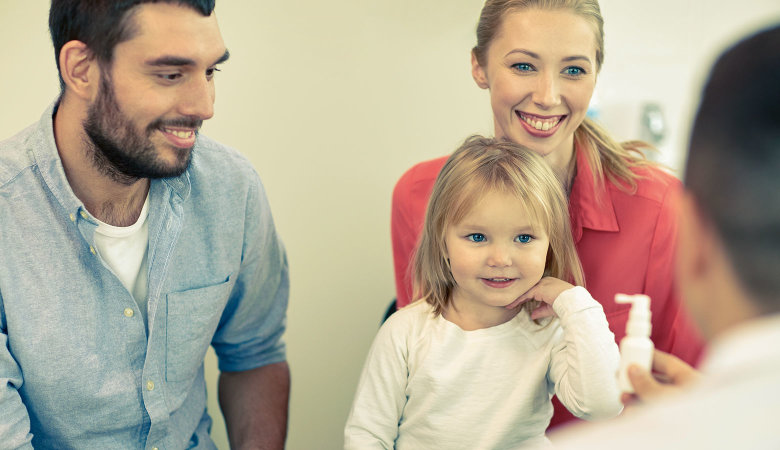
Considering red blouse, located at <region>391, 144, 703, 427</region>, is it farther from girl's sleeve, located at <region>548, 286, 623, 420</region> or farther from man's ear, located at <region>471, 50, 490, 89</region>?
man's ear, located at <region>471, 50, 490, 89</region>

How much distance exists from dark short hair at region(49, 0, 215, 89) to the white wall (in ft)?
2.03

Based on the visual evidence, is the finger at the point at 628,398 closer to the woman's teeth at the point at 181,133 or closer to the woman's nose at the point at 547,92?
the woman's nose at the point at 547,92

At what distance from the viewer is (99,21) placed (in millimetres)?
1303

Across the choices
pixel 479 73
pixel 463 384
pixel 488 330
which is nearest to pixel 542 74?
pixel 479 73

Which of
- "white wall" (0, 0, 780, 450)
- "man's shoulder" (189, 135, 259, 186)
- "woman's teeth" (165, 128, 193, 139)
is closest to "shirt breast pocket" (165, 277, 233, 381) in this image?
"man's shoulder" (189, 135, 259, 186)

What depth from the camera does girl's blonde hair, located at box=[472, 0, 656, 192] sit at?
143cm

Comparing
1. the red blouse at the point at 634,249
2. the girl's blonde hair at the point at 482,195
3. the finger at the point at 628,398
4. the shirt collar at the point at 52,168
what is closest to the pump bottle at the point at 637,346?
the finger at the point at 628,398

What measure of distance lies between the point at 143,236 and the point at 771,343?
1221 millimetres

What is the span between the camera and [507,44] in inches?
57.4

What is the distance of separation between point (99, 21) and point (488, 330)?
89cm

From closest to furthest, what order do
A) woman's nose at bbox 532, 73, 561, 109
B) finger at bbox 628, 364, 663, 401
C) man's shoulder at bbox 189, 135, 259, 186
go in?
1. finger at bbox 628, 364, 663, 401
2. woman's nose at bbox 532, 73, 561, 109
3. man's shoulder at bbox 189, 135, 259, 186

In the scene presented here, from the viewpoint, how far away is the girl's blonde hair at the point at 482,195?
52.6 inches

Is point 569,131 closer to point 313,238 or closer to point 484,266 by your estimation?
point 484,266

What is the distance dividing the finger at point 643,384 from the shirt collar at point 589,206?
63 cm
